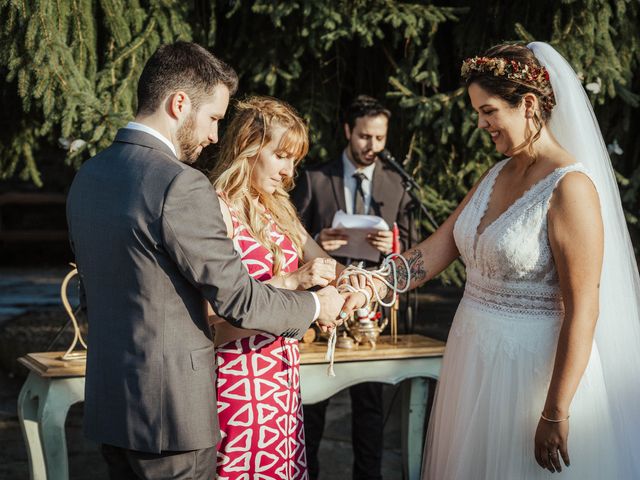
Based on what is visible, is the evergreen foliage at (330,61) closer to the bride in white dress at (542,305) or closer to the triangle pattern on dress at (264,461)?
the bride in white dress at (542,305)

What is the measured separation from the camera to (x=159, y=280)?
2.00 m

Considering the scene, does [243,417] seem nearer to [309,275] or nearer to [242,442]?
[242,442]

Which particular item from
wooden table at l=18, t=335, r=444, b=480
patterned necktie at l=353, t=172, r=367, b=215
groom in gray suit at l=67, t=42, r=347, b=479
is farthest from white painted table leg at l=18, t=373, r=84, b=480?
patterned necktie at l=353, t=172, r=367, b=215

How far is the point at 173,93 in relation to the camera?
6.94 ft

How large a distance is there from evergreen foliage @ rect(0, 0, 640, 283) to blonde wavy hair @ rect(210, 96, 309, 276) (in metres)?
1.80

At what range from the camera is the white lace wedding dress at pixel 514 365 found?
94.7 inches

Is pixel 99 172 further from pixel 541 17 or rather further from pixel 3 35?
pixel 541 17

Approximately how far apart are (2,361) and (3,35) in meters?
4.03

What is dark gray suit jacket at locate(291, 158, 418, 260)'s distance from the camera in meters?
4.28

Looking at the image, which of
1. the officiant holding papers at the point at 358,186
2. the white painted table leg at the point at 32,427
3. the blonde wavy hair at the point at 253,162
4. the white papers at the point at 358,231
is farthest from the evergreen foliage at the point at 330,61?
the blonde wavy hair at the point at 253,162

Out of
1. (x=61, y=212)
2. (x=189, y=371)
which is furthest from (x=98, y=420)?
(x=61, y=212)

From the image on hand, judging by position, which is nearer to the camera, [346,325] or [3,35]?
[346,325]

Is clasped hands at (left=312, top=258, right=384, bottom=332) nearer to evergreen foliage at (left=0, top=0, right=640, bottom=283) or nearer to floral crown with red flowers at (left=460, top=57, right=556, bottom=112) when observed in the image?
floral crown with red flowers at (left=460, top=57, right=556, bottom=112)

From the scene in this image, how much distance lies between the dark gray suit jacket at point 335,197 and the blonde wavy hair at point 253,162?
1.40 m
